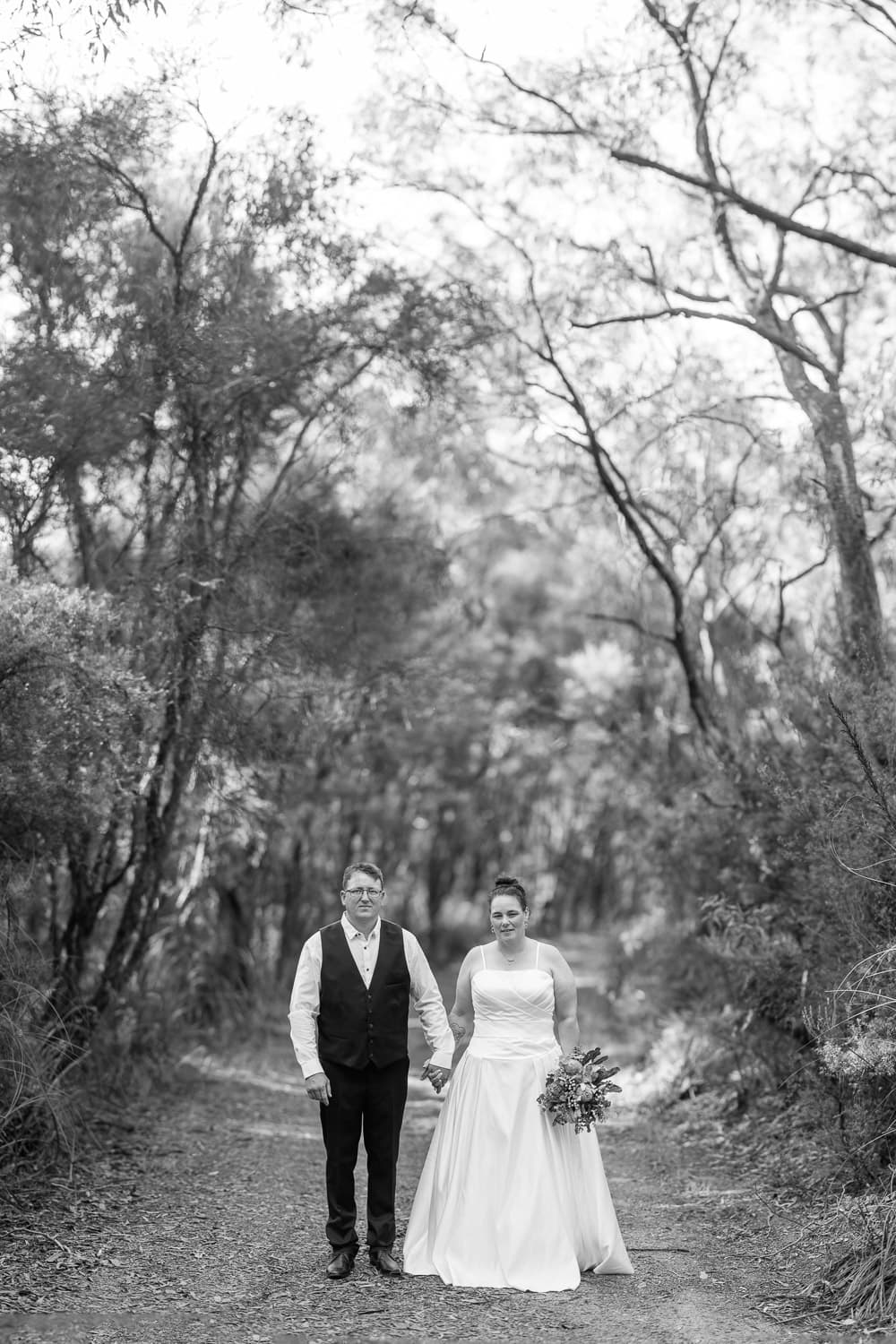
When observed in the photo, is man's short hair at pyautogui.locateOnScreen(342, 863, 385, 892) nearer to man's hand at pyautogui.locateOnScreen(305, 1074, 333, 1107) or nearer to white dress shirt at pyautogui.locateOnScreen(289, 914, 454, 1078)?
white dress shirt at pyautogui.locateOnScreen(289, 914, 454, 1078)

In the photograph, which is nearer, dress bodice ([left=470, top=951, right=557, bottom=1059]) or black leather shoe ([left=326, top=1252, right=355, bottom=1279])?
black leather shoe ([left=326, top=1252, right=355, bottom=1279])

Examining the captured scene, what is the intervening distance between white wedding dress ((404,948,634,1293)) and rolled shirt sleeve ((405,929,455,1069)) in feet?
0.88

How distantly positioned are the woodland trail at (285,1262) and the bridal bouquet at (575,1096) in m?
0.27

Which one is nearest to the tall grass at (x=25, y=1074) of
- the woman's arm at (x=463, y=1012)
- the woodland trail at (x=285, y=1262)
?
the woodland trail at (x=285, y=1262)

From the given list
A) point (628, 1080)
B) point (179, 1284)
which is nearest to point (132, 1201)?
point (179, 1284)

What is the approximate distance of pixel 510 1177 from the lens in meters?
5.77

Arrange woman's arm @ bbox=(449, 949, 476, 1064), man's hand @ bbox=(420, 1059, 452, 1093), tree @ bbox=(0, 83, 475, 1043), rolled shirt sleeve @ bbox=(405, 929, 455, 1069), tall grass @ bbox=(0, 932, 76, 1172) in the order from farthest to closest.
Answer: tree @ bbox=(0, 83, 475, 1043) < tall grass @ bbox=(0, 932, 76, 1172) < woman's arm @ bbox=(449, 949, 476, 1064) < rolled shirt sleeve @ bbox=(405, 929, 455, 1069) < man's hand @ bbox=(420, 1059, 452, 1093)

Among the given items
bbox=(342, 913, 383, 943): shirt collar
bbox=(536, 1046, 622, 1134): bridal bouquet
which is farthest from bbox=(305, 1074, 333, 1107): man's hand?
bbox=(536, 1046, 622, 1134): bridal bouquet

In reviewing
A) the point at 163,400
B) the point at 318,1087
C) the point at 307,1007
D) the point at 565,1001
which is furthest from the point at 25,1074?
the point at 163,400

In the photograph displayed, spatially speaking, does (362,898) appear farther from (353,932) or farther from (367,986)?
(367,986)

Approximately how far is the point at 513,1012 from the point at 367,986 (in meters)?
0.80

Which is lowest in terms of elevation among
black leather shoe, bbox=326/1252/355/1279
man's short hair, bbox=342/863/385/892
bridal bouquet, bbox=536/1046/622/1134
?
black leather shoe, bbox=326/1252/355/1279

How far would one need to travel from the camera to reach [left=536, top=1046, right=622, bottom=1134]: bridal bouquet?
5.76 meters

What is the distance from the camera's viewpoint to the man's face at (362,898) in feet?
19.0
